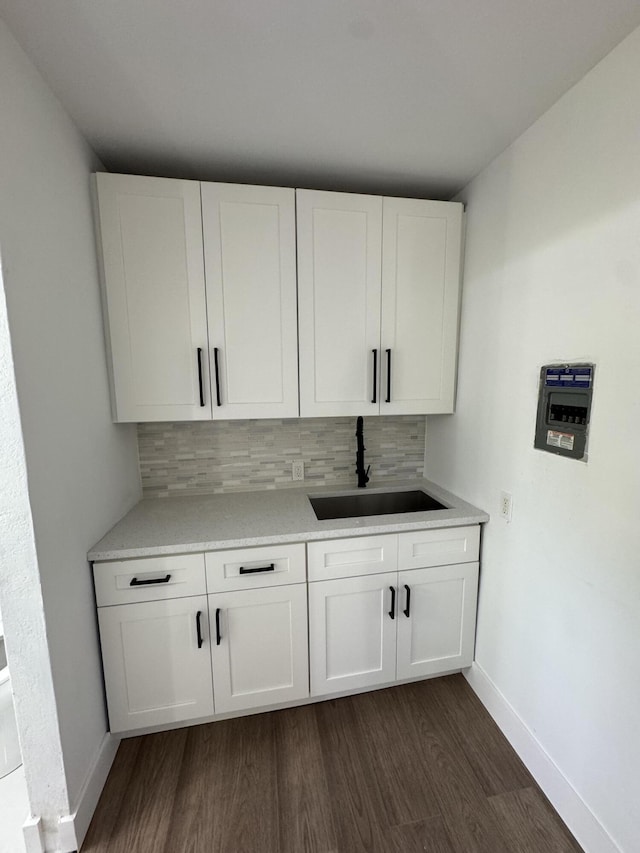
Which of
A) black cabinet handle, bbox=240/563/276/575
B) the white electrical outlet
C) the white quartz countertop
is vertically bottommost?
black cabinet handle, bbox=240/563/276/575

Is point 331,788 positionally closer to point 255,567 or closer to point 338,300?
point 255,567

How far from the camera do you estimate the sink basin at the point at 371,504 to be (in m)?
Result: 1.94

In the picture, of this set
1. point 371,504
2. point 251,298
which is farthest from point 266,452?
point 251,298

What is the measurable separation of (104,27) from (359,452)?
1.83m

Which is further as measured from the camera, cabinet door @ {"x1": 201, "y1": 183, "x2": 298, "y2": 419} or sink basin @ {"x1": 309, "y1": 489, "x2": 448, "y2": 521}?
sink basin @ {"x1": 309, "y1": 489, "x2": 448, "y2": 521}

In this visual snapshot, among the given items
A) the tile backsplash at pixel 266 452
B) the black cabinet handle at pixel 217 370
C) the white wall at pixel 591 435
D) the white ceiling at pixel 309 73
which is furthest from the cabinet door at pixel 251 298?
the white wall at pixel 591 435

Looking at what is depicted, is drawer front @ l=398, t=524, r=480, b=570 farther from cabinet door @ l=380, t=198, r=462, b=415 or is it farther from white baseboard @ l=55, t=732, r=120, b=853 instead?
white baseboard @ l=55, t=732, r=120, b=853

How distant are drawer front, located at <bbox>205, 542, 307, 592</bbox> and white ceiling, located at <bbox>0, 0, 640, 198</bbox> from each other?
1636 millimetres

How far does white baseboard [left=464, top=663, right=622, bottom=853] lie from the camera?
109 centimetres

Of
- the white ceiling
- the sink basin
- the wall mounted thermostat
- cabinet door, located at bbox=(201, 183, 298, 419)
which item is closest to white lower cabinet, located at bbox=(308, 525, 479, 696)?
the sink basin

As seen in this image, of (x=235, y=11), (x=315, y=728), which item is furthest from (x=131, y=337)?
(x=315, y=728)

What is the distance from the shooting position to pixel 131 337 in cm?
151

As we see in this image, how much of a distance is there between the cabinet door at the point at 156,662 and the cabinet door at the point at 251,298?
2.81 ft

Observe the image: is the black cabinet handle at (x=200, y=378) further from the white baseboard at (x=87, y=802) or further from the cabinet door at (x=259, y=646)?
the white baseboard at (x=87, y=802)
